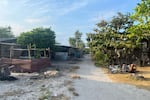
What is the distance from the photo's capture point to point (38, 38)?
30516mm

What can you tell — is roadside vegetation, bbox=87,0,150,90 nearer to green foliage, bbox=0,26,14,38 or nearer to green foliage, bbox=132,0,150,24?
green foliage, bbox=132,0,150,24

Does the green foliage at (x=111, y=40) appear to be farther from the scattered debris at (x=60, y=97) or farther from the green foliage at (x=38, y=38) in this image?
the scattered debris at (x=60, y=97)

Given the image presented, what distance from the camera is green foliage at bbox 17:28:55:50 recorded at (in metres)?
29.4

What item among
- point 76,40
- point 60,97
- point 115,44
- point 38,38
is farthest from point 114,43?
point 76,40

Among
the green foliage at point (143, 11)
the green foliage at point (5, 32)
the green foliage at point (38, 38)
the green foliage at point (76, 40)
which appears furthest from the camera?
the green foliage at point (76, 40)

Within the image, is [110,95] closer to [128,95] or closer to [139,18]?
[128,95]

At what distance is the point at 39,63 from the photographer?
70.8 ft

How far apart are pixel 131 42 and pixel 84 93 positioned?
14545 mm

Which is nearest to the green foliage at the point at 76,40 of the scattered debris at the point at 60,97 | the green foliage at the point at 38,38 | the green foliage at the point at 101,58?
the green foliage at the point at 38,38

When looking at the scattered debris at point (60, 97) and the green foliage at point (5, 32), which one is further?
the green foliage at point (5, 32)

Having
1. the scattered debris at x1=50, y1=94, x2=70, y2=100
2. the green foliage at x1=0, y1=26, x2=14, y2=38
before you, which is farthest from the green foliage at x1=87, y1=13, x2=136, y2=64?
the green foliage at x1=0, y1=26, x2=14, y2=38

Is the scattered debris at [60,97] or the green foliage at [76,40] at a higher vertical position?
the green foliage at [76,40]

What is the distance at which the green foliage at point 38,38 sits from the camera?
2942cm

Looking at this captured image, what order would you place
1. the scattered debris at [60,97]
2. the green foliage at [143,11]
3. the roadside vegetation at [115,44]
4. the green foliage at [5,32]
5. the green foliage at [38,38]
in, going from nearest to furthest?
the green foliage at [143,11] < the scattered debris at [60,97] < the roadside vegetation at [115,44] < the green foliage at [38,38] < the green foliage at [5,32]
